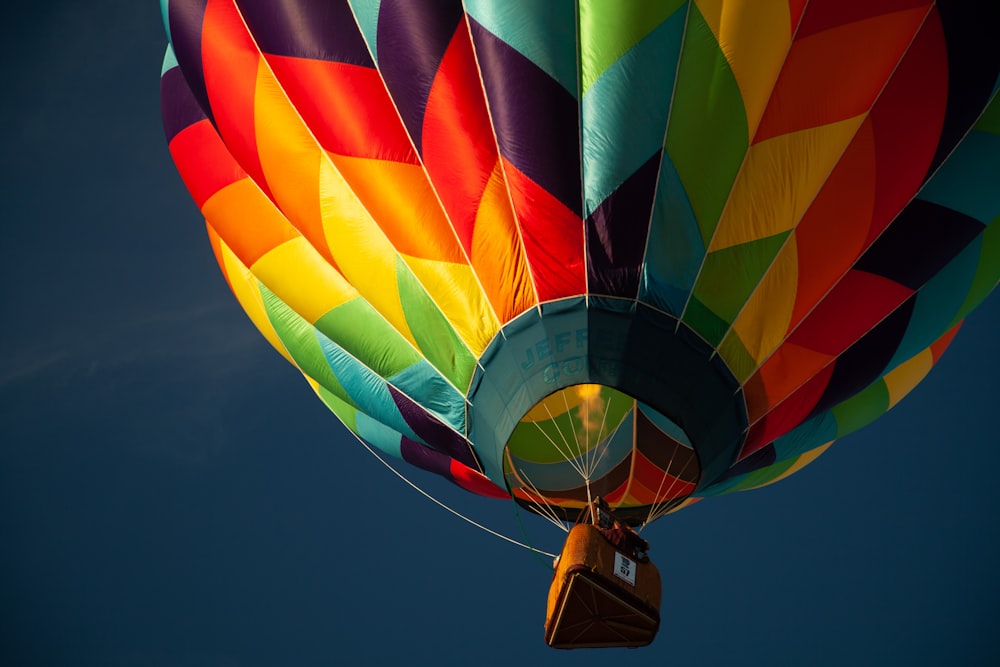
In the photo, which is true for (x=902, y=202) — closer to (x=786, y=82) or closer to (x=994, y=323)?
(x=786, y=82)

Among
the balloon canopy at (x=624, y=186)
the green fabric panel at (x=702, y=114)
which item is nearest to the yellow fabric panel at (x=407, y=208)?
the balloon canopy at (x=624, y=186)

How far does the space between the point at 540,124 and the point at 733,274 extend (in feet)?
4.01

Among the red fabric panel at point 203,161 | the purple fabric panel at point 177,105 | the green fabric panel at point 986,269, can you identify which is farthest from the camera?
the purple fabric panel at point 177,105

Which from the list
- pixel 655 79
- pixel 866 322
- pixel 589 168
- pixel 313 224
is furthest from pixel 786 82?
pixel 313 224

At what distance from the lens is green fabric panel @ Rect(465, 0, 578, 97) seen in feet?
17.1

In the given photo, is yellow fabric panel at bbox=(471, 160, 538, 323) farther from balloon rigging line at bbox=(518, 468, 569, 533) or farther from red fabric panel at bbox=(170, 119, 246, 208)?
red fabric panel at bbox=(170, 119, 246, 208)

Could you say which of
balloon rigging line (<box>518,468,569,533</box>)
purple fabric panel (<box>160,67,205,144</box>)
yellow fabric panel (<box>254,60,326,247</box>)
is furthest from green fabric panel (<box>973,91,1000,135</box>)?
purple fabric panel (<box>160,67,205,144</box>)

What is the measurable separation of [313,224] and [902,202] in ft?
10.3

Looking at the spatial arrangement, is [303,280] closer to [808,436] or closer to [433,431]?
[433,431]

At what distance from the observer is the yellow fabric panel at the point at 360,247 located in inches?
228

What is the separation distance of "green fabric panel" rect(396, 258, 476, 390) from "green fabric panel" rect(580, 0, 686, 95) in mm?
1340

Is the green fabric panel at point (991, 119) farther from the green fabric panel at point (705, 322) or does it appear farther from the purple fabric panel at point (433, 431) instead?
the purple fabric panel at point (433, 431)

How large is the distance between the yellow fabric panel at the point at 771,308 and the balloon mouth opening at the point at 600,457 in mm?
1504

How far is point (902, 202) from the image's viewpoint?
5633mm
